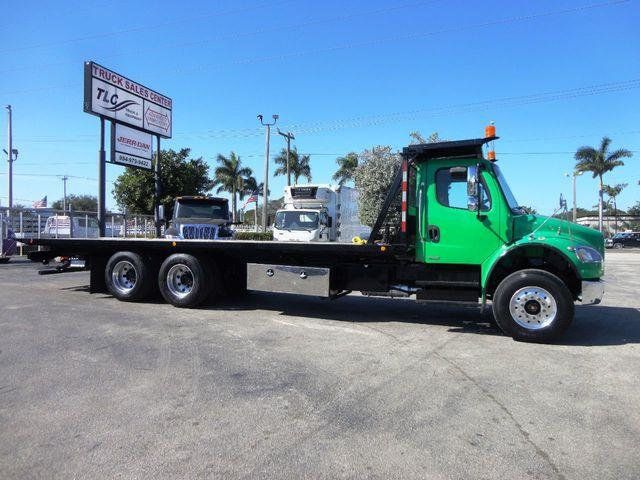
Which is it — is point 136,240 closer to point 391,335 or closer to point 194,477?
point 391,335

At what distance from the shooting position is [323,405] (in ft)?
13.8

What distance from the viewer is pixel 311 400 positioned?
4.33 metres

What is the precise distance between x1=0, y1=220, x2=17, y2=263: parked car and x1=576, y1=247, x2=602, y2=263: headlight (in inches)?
796

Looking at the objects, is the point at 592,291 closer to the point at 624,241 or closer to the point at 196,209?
the point at 196,209

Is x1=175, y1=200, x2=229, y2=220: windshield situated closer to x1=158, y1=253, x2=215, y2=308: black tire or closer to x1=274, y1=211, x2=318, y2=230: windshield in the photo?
x1=274, y1=211, x2=318, y2=230: windshield

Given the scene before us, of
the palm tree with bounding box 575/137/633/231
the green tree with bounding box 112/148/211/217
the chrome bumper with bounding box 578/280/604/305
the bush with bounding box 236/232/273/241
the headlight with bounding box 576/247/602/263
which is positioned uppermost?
the palm tree with bounding box 575/137/633/231

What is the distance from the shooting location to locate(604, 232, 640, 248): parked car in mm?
47375

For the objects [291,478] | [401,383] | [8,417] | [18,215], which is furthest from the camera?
[18,215]

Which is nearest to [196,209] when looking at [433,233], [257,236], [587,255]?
[433,233]

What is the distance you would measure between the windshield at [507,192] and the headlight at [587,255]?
1.03 meters

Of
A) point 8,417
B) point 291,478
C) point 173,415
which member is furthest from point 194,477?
point 8,417

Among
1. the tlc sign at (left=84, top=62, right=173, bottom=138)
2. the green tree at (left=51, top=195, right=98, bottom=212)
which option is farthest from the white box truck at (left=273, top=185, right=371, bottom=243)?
the green tree at (left=51, top=195, right=98, bottom=212)

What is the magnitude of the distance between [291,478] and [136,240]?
732 centimetres

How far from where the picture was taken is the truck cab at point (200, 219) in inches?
559
